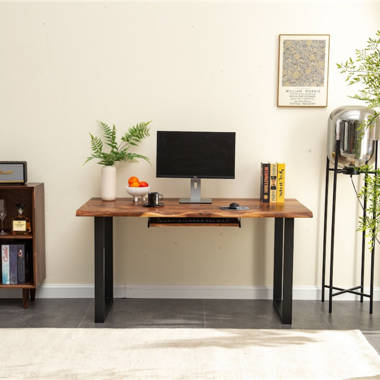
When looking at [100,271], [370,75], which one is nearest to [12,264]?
[100,271]

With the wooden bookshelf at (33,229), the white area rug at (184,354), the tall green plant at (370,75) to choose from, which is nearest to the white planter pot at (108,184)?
the wooden bookshelf at (33,229)

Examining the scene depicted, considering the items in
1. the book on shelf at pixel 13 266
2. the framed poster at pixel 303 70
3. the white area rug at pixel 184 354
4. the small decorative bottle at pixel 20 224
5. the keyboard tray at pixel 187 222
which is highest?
the framed poster at pixel 303 70

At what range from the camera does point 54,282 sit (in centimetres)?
392

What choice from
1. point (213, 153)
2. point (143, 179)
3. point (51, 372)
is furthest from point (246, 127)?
point (51, 372)

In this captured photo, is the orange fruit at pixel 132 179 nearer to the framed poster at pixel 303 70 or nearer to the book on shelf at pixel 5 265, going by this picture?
the book on shelf at pixel 5 265

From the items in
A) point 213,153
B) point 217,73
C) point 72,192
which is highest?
point 217,73

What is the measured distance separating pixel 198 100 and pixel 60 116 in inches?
40.1

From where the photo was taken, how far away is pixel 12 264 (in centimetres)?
364

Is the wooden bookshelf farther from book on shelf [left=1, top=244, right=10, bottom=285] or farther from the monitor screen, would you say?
the monitor screen

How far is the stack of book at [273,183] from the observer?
3.59 meters

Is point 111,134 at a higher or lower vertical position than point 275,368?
higher

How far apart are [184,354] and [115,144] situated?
5.32 feet

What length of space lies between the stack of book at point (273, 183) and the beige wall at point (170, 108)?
0.81ft

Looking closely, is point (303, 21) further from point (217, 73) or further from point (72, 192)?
point (72, 192)
